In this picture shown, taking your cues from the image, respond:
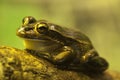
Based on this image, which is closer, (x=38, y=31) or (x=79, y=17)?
(x=38, y=31)

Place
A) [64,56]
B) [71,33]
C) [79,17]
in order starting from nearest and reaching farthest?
1. [64,56]
2. [71,33]
3. [79,17]

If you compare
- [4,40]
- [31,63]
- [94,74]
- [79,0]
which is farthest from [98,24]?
[31,63]

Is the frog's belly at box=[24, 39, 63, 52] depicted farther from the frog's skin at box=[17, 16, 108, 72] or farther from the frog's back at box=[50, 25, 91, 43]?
the frog's back at box=[50, 25, 91, 43]

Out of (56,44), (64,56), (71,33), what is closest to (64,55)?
(64,56)

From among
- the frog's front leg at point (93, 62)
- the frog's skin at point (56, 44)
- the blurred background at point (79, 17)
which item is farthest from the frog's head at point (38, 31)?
the blurred background at point (79, 17)

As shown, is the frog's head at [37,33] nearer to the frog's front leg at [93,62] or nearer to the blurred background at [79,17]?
the frog's front leg at [93,62]

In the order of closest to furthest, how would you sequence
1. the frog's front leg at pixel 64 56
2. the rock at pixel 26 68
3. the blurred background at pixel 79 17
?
the rock at pixel 26 68 → the frog's front leg at pixel 64 56 → the blurred background at pixel 79 17

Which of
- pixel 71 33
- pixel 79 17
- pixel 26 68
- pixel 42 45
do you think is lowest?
pixel 26 68

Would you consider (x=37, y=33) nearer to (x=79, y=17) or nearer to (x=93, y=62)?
(x=93, y=62)
